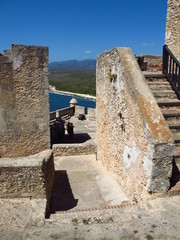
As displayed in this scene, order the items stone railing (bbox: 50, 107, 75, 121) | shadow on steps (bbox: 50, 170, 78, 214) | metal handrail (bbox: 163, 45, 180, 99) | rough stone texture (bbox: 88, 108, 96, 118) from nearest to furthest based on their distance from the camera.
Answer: shadow on steps (bbox: 50, 170, 78, 214) → metal handrail (bbox: 163, 45, 180, 99) → stone railing (bbox: 50, 107, 75, 121) → rough stone texture (bbox: 88, 108, 96, 118)

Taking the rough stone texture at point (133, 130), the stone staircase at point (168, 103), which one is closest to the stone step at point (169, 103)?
the stone staircase at point (168, 103)

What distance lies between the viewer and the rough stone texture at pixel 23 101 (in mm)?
7902

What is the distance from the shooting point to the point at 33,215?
3701 mm

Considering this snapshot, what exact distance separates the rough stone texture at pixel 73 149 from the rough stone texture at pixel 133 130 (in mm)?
2713

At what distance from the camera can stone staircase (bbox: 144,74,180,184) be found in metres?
5.09

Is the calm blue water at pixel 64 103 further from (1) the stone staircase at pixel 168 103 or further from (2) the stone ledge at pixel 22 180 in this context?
(2) the stone ledge at pixel 22 180

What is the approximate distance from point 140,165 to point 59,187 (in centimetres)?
304

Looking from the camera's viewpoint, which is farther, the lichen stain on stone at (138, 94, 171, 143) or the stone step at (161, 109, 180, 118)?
the stone step at (161, 109, 180, 118)

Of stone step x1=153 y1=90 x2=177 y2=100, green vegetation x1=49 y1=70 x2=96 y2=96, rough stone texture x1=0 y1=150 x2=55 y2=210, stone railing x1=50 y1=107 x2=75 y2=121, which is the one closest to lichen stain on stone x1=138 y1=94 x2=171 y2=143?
stone step x1=153 y1=90 x2=177 y2=100

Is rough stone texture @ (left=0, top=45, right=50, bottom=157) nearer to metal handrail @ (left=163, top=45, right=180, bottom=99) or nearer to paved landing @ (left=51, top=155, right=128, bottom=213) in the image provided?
paved landing @ (left=51, top=155, right=128, bottom=213)

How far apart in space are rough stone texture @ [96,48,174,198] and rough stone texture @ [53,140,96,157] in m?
2.71

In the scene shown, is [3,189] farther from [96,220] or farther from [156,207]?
[156,207]

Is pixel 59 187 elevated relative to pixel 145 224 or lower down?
lower down

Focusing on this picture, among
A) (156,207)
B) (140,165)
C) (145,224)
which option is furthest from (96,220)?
(140,165)
